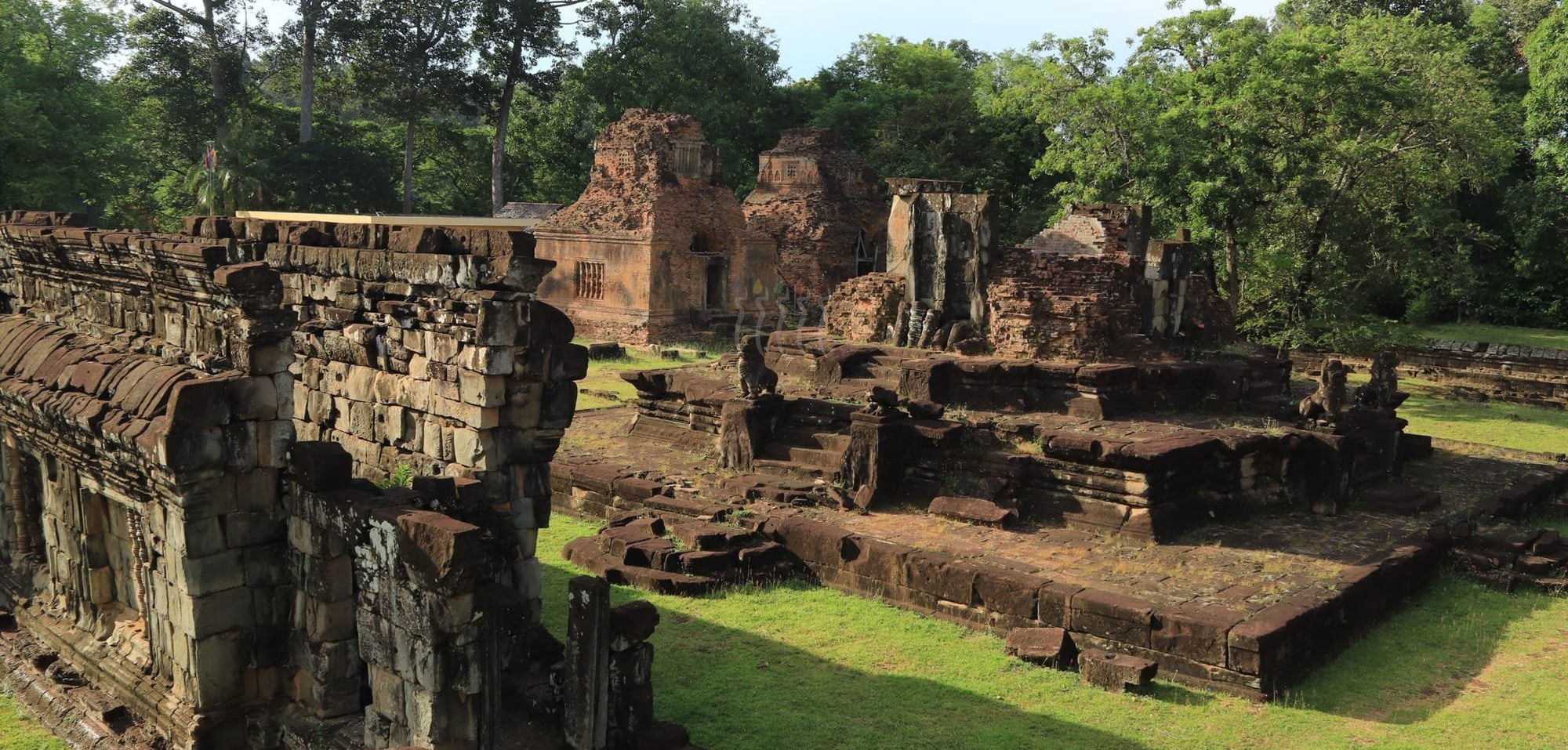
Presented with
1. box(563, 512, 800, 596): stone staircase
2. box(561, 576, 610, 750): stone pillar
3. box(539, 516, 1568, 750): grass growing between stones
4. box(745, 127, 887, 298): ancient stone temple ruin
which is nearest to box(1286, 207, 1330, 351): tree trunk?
box(539, 516, 1568, 750): grass growing between stones

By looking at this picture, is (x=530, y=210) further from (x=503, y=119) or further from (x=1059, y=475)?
(x=1059, y=475)

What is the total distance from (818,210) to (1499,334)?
16719 millimetres

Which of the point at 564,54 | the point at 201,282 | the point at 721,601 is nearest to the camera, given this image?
the point at 201,282

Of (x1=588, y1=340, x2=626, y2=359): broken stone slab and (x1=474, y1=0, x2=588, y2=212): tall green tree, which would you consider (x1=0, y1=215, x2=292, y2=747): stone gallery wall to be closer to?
(x1=588, y1=340, x2=626, y2=359): broken stone slab

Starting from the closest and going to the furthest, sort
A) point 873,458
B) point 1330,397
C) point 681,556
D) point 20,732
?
point 20,732
point 681,556
point 873,458
point 1330,397

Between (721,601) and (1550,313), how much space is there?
27.5 metres

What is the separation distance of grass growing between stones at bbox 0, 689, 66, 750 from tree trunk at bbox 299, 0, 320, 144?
30906mm

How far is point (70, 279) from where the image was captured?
743 cm

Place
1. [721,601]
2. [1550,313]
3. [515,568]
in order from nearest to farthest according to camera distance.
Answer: [515,568], [721,601], [1550,313]

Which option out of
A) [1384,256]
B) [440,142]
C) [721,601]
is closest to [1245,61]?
[1384,256]

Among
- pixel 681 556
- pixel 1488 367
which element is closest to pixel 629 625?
pixel 681 556

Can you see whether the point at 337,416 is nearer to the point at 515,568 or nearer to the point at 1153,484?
the point at 515,568

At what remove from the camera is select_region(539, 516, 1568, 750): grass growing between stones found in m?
6.75

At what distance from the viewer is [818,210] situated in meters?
31.1
